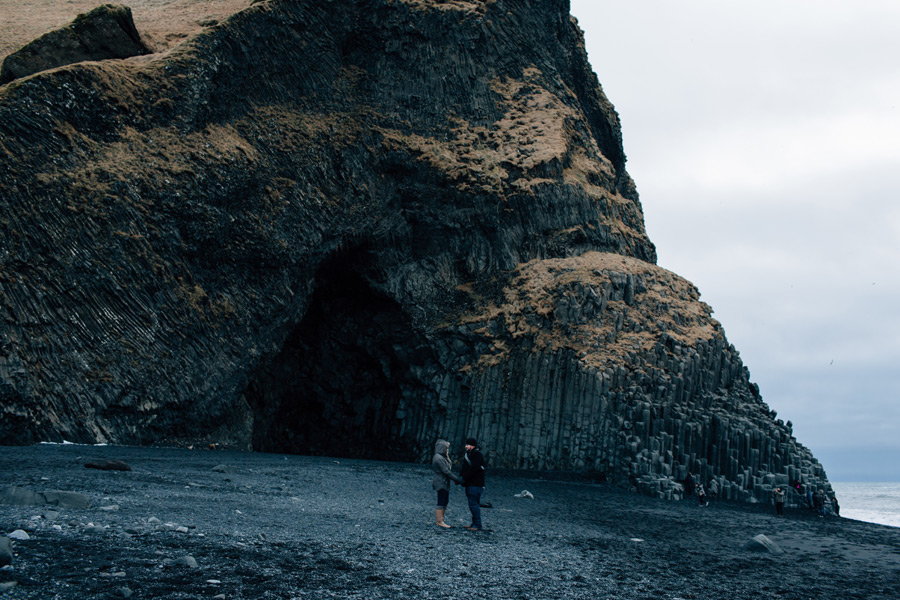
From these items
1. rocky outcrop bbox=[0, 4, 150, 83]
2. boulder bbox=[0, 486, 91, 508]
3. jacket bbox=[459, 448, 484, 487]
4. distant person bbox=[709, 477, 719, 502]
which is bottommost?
boulder bbox=[0, 486, 91, 508]

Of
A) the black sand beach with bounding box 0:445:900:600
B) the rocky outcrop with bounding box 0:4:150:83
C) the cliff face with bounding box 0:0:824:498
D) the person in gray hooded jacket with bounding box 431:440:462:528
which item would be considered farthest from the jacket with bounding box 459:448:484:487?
the rocky outcrop with bounding box 0:4:150:83

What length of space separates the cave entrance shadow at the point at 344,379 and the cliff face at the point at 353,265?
0.12 meters

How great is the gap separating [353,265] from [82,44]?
13.8m

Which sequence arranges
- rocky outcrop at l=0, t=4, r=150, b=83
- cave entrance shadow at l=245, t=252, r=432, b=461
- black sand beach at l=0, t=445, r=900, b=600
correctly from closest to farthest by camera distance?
black sand beach at l=0, t=445, r=900, b=600 → rocky outcrop at l=0, t=4, r=150, b=83 → cave entrance shadow at l=245, t=252, r=432, b=461

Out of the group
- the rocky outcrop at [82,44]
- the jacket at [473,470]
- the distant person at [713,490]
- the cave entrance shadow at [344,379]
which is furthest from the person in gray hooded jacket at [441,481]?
the rocky outcrop at [82,44]

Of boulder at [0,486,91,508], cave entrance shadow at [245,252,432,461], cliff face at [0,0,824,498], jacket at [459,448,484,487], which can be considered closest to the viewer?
boulder at [0,486,91,508]

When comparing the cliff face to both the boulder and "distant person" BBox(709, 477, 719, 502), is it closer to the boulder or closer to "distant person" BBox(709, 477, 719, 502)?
"distant person" BBox(709, 477, 719, 502)

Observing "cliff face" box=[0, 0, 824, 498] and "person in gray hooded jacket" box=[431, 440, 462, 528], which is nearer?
"person in gray hooded jacket" box=[431, 440, 462, 528]

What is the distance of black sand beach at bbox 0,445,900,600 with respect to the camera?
21.1 feet

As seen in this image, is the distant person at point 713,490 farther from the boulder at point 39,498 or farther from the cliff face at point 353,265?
the boulder at point 39,498

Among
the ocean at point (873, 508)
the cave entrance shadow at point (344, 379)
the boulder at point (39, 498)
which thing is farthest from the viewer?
the ocean at point (873, 508)

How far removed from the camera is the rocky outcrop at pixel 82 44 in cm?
2659

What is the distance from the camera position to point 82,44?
91.0ft

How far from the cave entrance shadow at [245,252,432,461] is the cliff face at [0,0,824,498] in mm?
121
